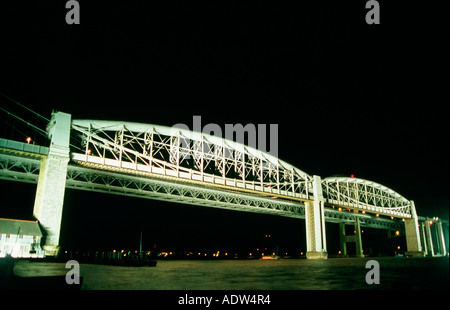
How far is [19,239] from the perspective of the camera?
27.0 metres

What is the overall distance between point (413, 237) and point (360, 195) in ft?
64.2

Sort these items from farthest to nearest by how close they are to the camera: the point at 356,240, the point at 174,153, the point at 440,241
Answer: the point at 440,241
the point at 356,240
the point at 174,153

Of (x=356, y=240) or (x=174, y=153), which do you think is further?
(x=356, y=240)

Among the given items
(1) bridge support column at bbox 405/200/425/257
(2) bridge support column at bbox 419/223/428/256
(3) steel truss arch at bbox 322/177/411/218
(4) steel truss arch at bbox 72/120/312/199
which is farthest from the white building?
(2) bridge support column at bbox 419/223/428/256

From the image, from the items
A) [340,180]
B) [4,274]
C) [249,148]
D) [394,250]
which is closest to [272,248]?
[394,250]

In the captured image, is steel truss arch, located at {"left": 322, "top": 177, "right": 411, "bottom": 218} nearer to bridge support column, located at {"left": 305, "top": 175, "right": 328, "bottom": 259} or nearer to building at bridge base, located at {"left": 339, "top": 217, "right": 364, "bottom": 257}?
bridge support column, located at {"left": 305, "top": 175, "right": 328, "bottom": 259}

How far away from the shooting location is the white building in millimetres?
26609

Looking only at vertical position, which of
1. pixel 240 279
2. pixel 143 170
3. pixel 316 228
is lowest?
pixel 240 279

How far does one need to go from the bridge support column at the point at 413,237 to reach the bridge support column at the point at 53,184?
89727 mm

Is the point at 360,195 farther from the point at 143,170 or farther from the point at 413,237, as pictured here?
the point at 143,170

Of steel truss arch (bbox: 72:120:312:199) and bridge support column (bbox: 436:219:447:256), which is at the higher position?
steel truss arch (bbox: 72:120:312:199)

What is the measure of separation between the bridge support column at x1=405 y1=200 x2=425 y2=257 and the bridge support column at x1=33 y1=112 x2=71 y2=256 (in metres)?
89.7

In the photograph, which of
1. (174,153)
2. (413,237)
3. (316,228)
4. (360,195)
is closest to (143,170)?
(174,153)
